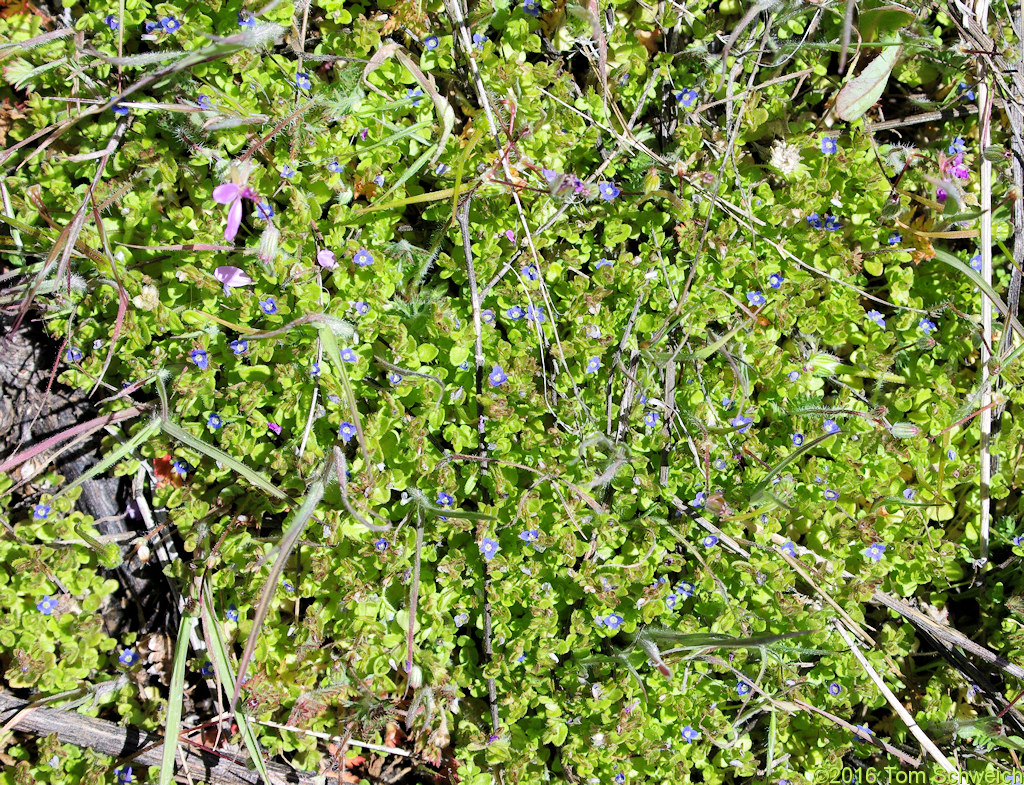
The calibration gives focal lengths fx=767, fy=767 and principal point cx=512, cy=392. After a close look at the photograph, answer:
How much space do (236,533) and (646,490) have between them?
1.62 m

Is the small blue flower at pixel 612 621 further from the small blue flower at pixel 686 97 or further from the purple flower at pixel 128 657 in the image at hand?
the small blue flower at pixel 686 97

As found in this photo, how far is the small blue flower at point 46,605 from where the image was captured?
2938mm

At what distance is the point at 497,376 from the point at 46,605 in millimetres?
1947

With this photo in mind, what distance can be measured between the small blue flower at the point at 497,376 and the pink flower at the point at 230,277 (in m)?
1.00

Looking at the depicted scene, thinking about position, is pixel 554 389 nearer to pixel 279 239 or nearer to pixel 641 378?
pixel 641 378

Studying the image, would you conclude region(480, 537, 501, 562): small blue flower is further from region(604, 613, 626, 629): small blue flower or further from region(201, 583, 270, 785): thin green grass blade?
region(201, 583, 270, 785): thin green grass blade

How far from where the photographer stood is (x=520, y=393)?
292 centimetres

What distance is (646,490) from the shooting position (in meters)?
2.98

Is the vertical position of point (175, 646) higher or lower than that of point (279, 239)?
lower

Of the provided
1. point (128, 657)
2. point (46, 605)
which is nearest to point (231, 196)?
point (46, 605)

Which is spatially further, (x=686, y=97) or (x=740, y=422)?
(x=686, y=97)

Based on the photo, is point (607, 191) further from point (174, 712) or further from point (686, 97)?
point (174, 712)

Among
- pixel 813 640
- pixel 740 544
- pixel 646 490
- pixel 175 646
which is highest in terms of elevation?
pixel 646 490

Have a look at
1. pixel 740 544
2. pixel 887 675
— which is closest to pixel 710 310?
pixel 740 544
